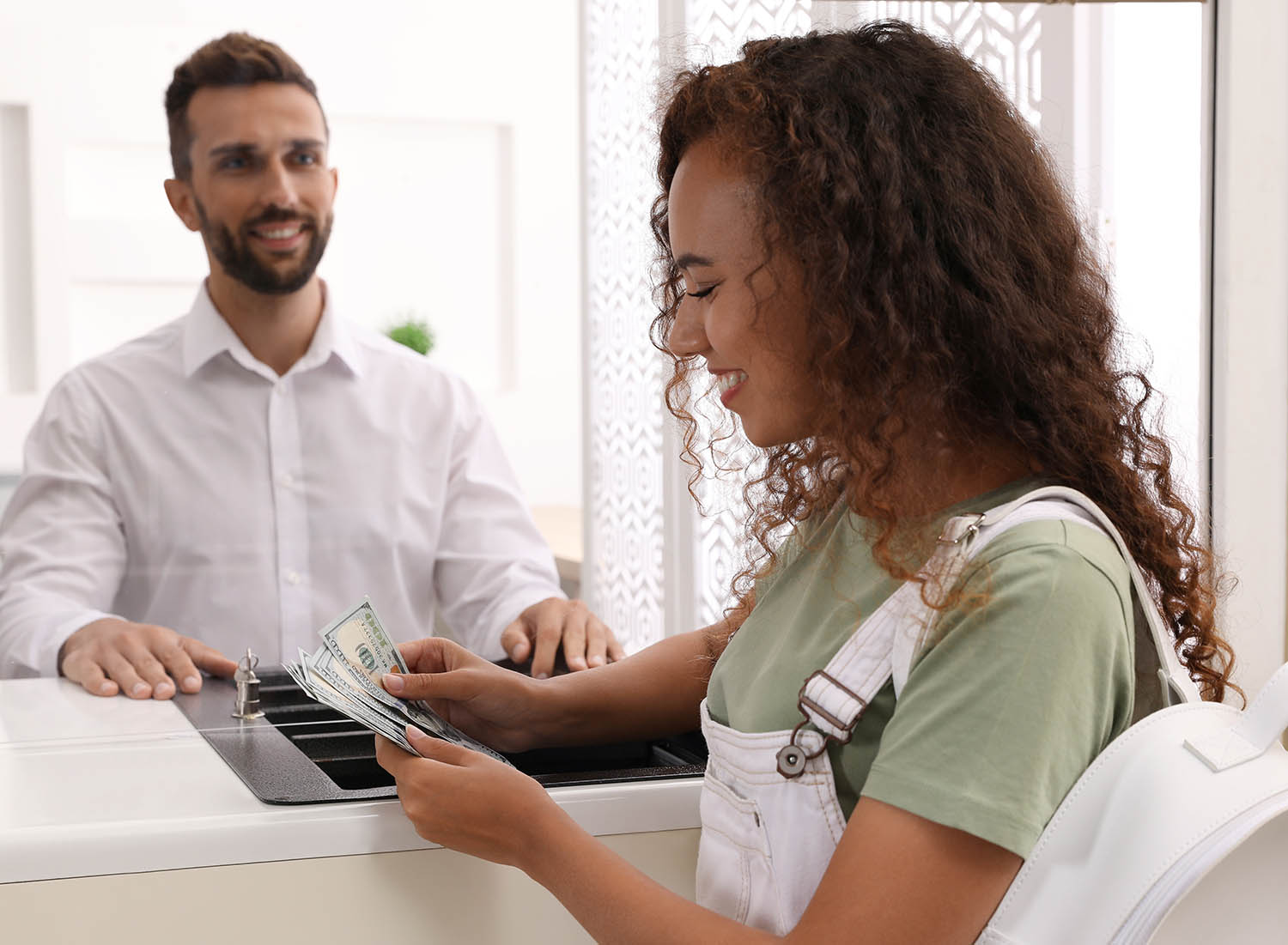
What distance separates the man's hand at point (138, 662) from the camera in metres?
1.54

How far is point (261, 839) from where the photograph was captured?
0.93 m

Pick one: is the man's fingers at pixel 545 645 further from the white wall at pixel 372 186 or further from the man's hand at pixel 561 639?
the white wall at pixel 372 186

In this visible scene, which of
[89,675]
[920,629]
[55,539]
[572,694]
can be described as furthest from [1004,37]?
[55,539]

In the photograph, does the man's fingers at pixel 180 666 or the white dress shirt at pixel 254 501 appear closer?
the man's fingers at pixel 180 666

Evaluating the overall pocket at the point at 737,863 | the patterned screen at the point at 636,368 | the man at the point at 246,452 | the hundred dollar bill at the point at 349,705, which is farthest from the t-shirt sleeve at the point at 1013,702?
the patterned screen at the point at 636,368

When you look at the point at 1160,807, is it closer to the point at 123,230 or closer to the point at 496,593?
the point at 496,593

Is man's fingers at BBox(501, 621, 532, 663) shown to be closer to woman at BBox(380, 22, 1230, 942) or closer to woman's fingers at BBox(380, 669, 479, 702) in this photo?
woman's fingers at BBox(380, 669, 479, 702)

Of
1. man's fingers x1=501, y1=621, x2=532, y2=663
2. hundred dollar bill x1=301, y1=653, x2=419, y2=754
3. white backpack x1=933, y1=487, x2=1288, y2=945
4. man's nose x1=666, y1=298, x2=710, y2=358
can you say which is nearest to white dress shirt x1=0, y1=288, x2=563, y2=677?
man's fingers x1=501, y1=621, x2=532, y2=663

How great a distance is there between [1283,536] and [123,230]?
1.65 meters

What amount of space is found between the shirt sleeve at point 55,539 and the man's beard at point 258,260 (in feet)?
0.95

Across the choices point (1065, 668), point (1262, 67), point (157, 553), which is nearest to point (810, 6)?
point (1262, 67)

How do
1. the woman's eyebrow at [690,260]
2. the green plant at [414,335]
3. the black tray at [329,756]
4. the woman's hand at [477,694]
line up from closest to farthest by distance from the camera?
the woman's eyebrow at [690,260] → the black tray at [329,756] → the woman's hand at [477,694] → the green plant at [414,335]

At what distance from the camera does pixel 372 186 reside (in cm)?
211

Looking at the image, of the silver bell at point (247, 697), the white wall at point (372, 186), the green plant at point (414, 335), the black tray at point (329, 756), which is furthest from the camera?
the green plant at point (414, 335)
